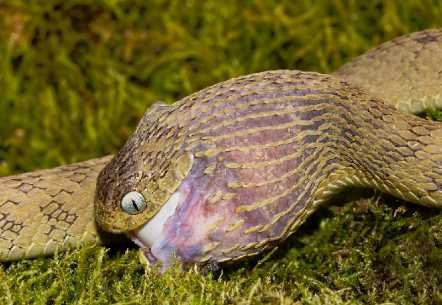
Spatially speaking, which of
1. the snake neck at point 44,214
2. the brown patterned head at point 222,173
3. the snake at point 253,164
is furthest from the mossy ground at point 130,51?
the brown patterned head at point 222,173

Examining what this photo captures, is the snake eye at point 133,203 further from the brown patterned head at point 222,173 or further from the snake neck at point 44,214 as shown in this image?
the snake neck at point 44,214

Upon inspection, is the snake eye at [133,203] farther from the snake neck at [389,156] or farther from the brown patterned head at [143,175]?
the snake neck at [389,156]

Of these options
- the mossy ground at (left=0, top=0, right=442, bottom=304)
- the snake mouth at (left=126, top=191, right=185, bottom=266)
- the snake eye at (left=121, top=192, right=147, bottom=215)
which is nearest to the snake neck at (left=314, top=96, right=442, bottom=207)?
the snake mouth at (left=126, top=191, right=185, bottom=266)

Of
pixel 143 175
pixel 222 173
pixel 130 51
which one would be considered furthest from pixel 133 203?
pixel 130 51

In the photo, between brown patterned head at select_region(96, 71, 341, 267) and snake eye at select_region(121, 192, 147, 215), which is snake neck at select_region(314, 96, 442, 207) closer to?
brown patterned head at select_region(96, 71, 341, 267)

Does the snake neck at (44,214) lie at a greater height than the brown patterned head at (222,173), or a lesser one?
lesser

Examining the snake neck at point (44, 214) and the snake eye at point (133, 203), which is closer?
the snake eye at point (133, 203)

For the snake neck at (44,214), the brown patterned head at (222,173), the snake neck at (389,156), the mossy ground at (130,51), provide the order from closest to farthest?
1. the brown patterned head at (222,173)
2. the snake neck at (389,156)
3. the snake neck at (44,214)
4. the mossy ground at (130,51)

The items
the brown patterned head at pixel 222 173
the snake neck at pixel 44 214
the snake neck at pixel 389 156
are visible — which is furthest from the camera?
the snake neck at pixel 44 214

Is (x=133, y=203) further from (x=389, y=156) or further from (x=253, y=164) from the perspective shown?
(x=389, y=156)
